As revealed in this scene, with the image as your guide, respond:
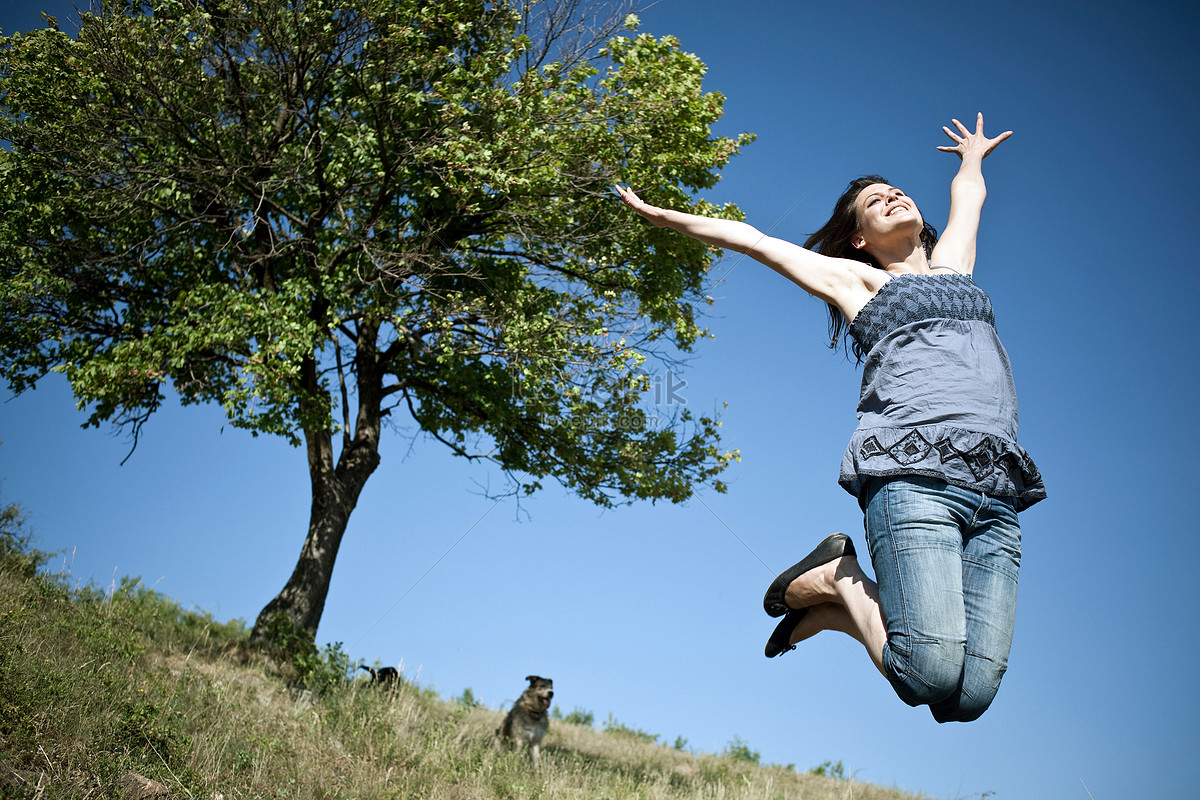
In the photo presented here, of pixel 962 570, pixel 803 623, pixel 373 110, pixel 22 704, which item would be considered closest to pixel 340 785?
pixel 22 704

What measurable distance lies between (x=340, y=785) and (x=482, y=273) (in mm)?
6410

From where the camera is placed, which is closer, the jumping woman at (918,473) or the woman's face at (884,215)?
the jumping woman at (918,473)

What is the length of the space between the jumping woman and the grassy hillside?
368 cm

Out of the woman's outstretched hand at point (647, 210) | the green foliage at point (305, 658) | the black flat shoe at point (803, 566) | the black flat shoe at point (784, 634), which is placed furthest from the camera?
the green foliage at point (305, 658)

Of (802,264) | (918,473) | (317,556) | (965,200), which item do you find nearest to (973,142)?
(965,200)

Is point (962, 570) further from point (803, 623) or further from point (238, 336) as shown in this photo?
point (238, 336)

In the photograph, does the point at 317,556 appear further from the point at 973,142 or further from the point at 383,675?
the point at 973,142

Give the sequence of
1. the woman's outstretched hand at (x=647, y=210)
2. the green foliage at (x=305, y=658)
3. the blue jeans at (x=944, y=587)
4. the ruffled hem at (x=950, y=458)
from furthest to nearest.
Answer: the green foliage at (x=305, y=658) < the woman's outstretched hand at (x=647, y=210) < the ruffled hem at (x=950, y=458) < the blue jeans at (x=944, y=587)

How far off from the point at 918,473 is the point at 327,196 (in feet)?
29.2

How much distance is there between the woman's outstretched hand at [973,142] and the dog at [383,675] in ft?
24.6

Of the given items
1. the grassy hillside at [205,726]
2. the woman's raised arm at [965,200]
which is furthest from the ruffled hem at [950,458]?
the grassy hillside at [205,726]

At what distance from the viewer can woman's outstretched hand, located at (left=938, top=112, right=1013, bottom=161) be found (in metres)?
3.44

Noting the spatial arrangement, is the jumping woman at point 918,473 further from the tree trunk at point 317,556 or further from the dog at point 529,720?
the tree trunk at point 317,556

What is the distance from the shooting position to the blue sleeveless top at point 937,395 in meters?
2.44
